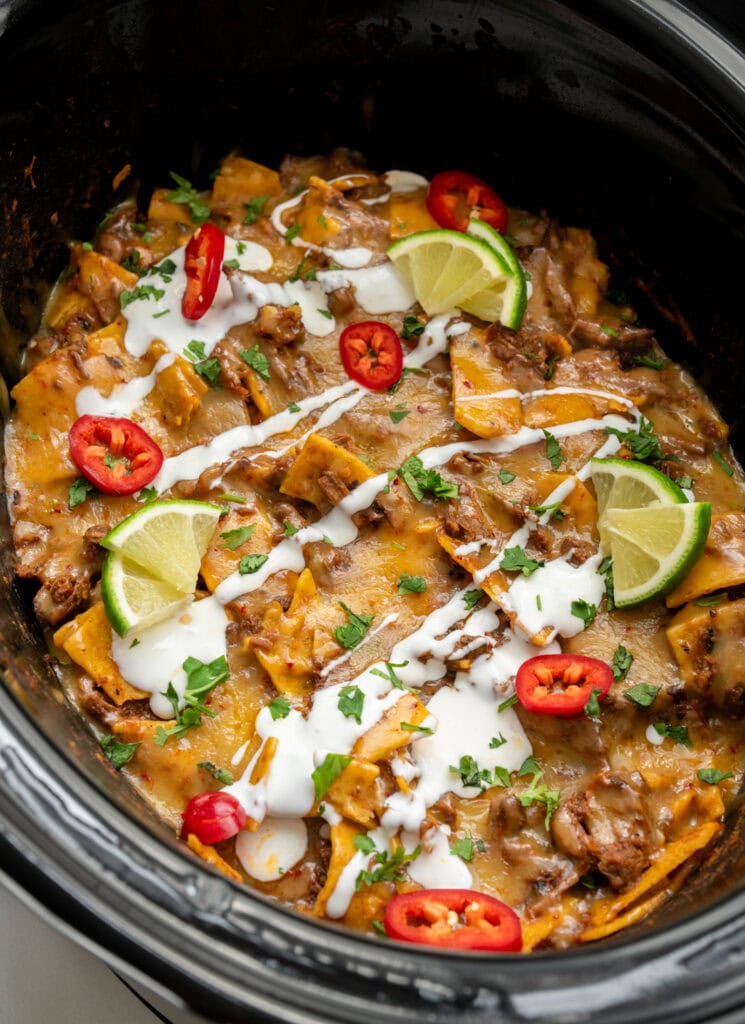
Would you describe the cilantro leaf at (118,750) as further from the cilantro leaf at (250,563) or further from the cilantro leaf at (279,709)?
the cilantro leaf at (250,563)

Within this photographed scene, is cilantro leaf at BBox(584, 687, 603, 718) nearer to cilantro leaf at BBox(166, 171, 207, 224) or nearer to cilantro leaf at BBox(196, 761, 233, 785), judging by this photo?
cilantro leaf at BBox(196, 761, 233, 785)

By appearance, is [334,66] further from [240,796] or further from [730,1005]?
[730,1005]

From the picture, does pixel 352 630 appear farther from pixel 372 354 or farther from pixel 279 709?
pixel 372 354

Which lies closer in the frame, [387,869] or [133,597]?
[387,869]

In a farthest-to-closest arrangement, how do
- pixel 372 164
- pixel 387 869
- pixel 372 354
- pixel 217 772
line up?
pixel 372 164 < pixel 372 354 < pixel 217 772 < pixel 387 869

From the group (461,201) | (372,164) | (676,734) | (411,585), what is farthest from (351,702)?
(372,164)

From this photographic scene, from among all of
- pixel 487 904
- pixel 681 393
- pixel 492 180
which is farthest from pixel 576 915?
pixel 492 180
